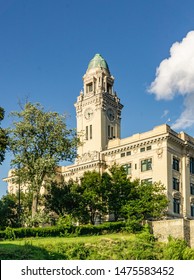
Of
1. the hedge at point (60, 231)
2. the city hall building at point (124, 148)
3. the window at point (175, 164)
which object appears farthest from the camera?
the window at point (175, 164)

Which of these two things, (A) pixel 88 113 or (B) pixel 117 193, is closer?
(B) pixel 117 193

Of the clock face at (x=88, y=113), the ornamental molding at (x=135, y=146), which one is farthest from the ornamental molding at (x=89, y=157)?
the clock face at (x=88, y=113)

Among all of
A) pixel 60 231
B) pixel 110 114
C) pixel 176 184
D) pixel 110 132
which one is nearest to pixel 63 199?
pixel 60 231

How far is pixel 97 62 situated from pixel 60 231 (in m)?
34.0

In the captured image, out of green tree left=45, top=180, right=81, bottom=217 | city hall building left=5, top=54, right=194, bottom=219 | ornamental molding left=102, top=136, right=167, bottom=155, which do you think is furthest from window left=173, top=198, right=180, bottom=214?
green tree left=45, top=180, right=81, bottom=217

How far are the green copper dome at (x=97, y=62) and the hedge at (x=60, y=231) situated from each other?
31.2m

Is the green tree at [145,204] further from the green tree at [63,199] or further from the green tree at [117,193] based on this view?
the green tree at [63,199]

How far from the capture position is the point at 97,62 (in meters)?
70.2

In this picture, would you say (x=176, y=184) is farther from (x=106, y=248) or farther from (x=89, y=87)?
(x=106, y=248)

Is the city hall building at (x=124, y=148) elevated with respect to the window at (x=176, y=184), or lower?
elevated

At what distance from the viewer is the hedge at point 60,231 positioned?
40.2 meters

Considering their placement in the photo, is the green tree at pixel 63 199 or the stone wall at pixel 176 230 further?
the green tree at pixel 63 199

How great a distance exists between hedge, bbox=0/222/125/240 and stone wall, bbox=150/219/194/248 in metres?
3.65

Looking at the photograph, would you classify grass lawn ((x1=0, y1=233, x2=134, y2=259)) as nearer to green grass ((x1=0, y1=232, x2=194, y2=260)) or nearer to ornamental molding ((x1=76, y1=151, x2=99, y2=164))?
green grass ((x1=0, y1=232, x2=194, y2=260))
